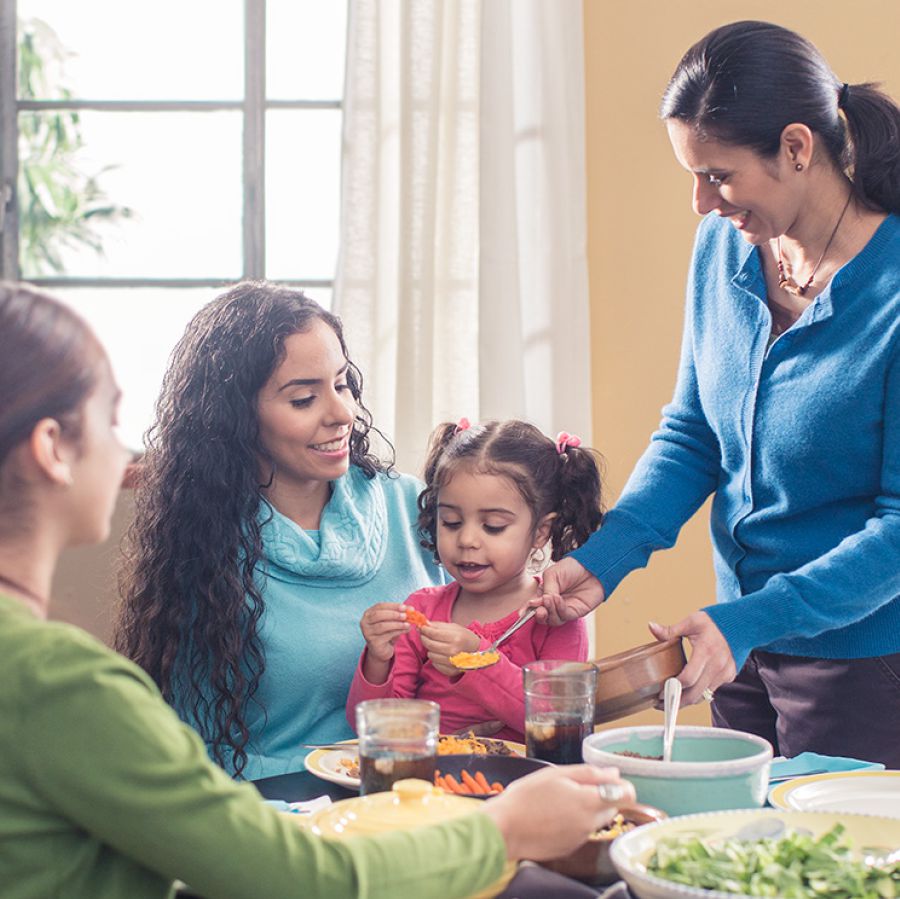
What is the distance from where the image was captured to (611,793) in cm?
100

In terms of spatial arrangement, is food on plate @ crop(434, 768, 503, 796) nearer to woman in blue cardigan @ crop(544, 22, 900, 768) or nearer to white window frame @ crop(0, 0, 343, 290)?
woman in blue cardigan @ crop(544, 22, 900, 768)

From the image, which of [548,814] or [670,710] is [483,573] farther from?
[548,814]

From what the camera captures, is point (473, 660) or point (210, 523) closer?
point (473, 660)

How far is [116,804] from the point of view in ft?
2.80

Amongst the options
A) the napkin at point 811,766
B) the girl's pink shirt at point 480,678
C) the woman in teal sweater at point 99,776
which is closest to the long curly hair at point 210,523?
the girl's pink shirt at point 480,678

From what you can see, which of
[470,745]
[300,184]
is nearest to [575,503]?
[470,745]

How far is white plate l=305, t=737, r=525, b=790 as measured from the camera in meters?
1.36

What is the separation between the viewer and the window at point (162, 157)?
3494 mm

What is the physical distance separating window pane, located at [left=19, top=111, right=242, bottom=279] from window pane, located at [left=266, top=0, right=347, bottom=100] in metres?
0.19

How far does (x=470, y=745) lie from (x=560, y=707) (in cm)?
19

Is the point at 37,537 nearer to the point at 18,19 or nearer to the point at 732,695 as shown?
the point at 732,695

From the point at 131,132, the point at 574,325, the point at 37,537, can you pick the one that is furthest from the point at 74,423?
the point at 131,132

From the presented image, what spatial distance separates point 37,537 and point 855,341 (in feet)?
3.85

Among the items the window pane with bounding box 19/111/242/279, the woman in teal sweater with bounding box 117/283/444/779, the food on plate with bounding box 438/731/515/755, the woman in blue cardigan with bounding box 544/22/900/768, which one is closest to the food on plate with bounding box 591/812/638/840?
the food on plate with bounding box 438/731/515/755
